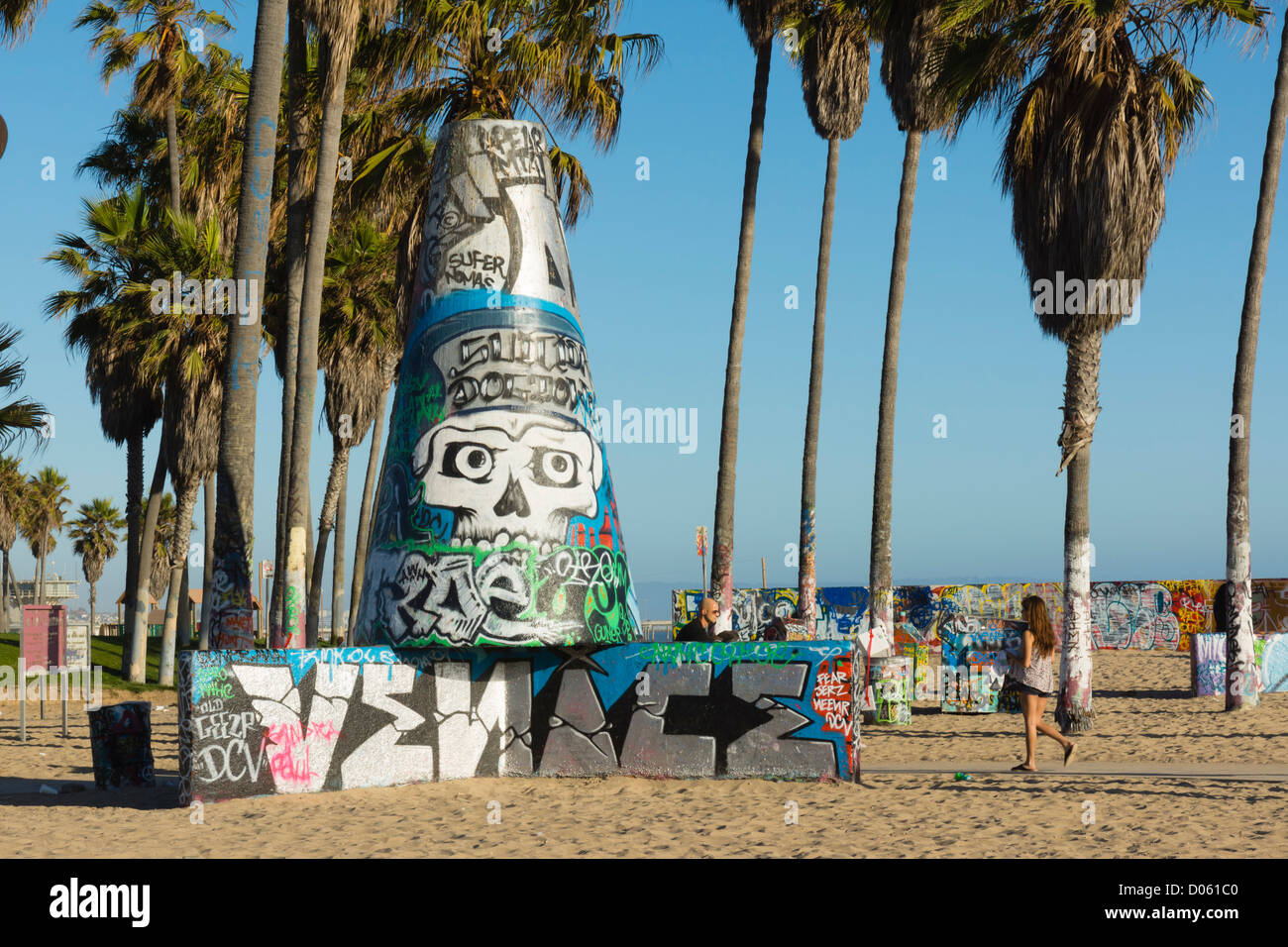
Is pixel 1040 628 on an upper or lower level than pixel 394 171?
lower

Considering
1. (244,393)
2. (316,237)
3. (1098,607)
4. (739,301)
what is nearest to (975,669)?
(739,301)

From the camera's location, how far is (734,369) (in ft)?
62.6

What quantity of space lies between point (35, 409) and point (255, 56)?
6854 mm

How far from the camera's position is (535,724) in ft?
38.8

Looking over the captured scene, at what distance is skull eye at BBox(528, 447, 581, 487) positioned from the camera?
1184 centimetres

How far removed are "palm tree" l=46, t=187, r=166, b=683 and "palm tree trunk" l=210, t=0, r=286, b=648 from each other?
14.2 metres

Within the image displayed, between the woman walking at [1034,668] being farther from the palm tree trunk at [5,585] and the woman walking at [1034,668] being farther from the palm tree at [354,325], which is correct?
the palm tree trunk at [5,585]

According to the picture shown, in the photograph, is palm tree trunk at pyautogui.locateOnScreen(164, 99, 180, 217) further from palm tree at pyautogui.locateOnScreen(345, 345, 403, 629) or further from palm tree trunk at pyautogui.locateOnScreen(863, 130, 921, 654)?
palm tree trunk at pyautogui.locateOnScreen(863, 130, 921, 654)

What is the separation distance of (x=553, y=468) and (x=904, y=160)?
1066 centimetres

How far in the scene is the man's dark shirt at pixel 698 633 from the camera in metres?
12.3

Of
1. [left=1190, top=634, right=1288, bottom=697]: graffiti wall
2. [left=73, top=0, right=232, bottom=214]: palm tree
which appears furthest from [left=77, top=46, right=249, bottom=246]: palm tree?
[left=1190, top=634, right=1288, bottom=697]: graffiti wall

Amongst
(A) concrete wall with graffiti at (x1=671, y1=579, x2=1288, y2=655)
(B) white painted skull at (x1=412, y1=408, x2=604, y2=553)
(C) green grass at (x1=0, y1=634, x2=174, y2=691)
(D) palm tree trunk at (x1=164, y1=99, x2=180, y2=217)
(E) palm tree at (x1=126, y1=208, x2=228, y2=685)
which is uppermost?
(D) palm tree trunk at (x1=164, y1=99, x2=180, y2=217)

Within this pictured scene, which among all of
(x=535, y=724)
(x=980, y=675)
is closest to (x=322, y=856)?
(x=535, y=724)

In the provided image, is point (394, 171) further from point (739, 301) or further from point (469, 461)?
point (469, 461)
